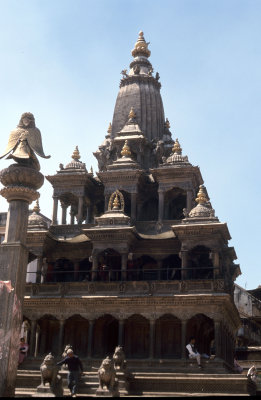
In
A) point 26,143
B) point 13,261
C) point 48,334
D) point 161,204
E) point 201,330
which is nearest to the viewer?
point 13,261

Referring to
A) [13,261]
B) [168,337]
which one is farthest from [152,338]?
[13,261]

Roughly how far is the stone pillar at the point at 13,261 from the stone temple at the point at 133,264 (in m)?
15.1

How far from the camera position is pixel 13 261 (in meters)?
21.5

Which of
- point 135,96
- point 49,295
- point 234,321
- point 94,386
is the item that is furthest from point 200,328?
point 135,96

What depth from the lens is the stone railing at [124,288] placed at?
3534 centimetres

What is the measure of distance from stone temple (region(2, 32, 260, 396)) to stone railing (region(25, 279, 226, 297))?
6 cm

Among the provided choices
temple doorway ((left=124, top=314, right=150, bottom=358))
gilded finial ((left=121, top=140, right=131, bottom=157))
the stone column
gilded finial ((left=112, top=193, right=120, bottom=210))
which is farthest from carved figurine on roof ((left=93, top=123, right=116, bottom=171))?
the stone column

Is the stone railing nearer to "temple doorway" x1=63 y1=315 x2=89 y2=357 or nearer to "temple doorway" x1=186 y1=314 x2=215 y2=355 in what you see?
"temple doorway" x1=63 y1=315 x2=89 y2=357

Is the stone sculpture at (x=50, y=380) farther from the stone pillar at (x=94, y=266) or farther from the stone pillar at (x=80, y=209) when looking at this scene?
the stone pillar at (x=80, y=209)

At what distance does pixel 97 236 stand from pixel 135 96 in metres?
14.3

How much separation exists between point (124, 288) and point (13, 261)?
52.5 ft

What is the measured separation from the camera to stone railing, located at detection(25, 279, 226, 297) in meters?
35.3

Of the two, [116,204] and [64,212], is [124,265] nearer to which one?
[116,204]

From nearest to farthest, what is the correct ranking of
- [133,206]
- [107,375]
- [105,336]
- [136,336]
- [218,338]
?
[107,375] < [218,338] < [136,336] < [105,336] < [133,206]
